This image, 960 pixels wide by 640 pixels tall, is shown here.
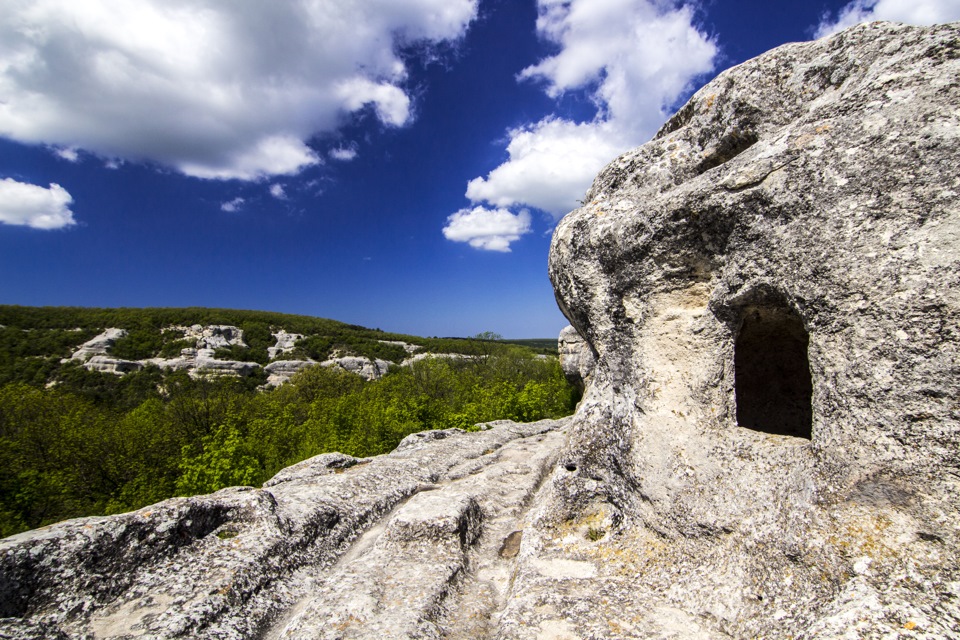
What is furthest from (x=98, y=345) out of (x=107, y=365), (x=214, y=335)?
(x=214, y=335)

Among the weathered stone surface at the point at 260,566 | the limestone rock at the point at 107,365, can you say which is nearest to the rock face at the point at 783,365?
the weathered stone surface at the point at 260,566

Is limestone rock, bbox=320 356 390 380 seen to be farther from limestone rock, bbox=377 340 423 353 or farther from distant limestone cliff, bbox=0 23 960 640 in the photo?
distant limestone cliff, bbox=0 23 960 640

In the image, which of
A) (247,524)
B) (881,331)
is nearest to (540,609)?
(881,331)

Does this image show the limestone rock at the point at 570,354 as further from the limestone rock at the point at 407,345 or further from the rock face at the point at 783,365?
the limestone rock at the point at 407,345

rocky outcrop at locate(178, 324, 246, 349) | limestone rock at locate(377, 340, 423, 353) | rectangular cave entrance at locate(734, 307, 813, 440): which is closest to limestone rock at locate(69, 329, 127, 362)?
rocky outcrop at locate(178, 324, 246, 349)

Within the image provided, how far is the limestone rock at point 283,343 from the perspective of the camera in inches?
3167

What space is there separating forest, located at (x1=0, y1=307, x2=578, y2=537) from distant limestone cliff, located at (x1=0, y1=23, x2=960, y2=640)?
56.5 feet

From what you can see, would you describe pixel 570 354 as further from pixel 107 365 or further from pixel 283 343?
pixel 283 343

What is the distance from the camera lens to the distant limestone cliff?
3656 mm

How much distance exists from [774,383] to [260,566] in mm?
8175

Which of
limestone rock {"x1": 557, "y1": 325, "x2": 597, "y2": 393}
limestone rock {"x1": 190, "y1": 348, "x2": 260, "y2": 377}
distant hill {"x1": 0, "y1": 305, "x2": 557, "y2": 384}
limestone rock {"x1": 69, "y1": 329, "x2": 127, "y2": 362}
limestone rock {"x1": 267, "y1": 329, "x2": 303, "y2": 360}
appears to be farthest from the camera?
limestone rock {"x1": 267, "y1": 329, "x2": 303, "y2": 360}

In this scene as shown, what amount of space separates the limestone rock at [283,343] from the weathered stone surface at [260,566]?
79.3 meters

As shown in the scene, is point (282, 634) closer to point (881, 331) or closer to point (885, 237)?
point (881, 331)

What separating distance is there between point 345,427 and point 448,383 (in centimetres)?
1471
